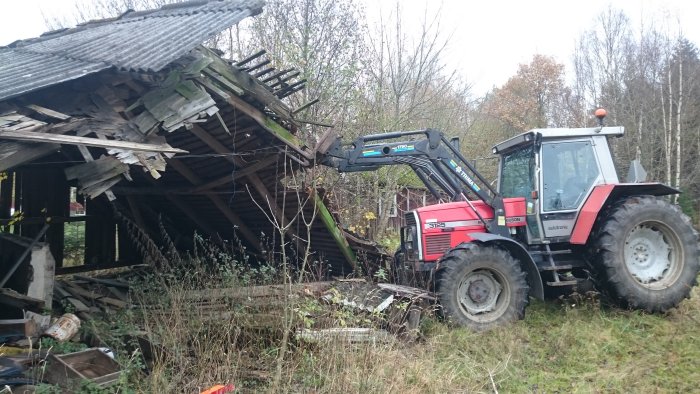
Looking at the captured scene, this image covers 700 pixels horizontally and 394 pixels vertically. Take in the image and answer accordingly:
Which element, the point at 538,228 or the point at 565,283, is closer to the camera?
the point at 565,283

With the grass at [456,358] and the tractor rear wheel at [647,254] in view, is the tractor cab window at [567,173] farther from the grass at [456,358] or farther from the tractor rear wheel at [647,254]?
the grass at [456,358]

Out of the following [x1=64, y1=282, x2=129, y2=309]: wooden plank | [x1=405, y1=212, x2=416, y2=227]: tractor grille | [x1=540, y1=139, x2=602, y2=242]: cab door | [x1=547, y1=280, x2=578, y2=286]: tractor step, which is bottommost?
[x1=64, y1=282, x2=129, y2=309]: wooden plank

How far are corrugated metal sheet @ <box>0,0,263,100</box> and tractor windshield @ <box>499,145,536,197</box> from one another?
3.86 meters

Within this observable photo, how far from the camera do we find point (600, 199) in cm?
599

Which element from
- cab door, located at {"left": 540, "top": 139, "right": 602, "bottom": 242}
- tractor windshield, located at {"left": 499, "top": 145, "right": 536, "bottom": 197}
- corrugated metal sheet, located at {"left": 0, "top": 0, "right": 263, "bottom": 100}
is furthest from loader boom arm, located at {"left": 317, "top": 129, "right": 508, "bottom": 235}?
corrugated metal sheet, located at {"left": 0, "top": 0, "right": 263, "bottom": 100}

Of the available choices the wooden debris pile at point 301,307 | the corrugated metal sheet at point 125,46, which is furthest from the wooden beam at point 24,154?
the wooden debris pile at point 301,307

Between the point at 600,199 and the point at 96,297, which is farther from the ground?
the point at 600,199

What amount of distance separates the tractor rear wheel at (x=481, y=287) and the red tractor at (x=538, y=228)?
0.01m

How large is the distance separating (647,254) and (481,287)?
223 centimetres

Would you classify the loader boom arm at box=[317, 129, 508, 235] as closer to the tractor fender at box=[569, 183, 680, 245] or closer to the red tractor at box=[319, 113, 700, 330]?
the red tractor at box=[319, 113, 700, 330]

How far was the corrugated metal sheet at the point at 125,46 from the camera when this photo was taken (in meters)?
4.52

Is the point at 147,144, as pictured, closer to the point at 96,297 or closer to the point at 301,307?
the point at 301,307

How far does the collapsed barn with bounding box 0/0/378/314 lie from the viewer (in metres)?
4.29

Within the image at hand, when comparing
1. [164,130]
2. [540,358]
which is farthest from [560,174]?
[164,130]
